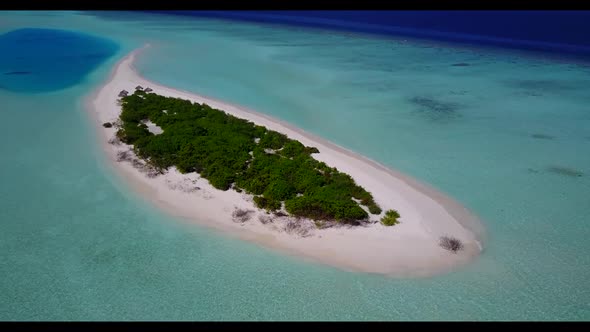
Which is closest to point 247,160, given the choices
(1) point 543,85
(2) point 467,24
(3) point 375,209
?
(3) point 375,209

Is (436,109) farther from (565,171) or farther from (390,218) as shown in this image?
(390,218)

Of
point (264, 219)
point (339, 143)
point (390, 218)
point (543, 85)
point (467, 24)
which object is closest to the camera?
point (264, 219)

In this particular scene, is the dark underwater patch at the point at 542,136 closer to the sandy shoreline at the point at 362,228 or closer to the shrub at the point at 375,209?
the sandy shoreline at the point at 362,228

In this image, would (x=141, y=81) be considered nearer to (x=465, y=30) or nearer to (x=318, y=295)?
(x=318, y=295)

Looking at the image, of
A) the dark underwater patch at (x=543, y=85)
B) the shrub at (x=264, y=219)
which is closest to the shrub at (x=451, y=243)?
the shrub at (x=264, y=219)

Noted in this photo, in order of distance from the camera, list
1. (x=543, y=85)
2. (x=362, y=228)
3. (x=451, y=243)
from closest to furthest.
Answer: (x=451, y=243) < (x=362, y=228) < (x=543, y=85)

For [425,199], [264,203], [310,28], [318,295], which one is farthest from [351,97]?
[310,28]

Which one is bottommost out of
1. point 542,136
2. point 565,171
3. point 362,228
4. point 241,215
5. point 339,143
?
point 241,215
